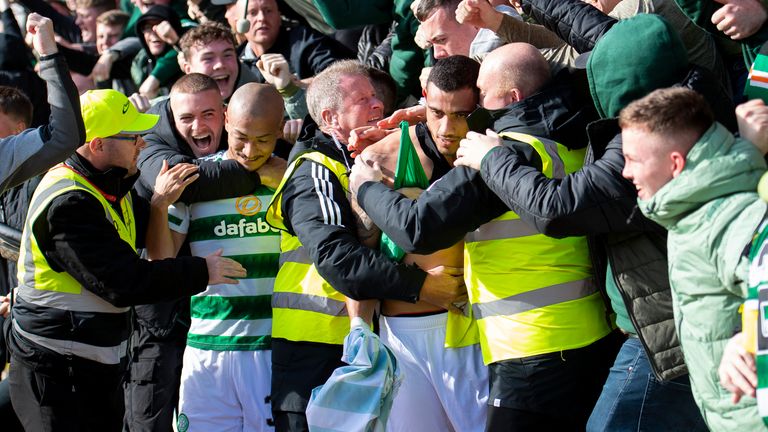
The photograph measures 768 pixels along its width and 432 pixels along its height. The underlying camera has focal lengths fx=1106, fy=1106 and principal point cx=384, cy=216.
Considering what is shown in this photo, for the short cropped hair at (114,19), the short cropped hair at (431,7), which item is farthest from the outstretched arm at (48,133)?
the short cropped hair at (114,19)

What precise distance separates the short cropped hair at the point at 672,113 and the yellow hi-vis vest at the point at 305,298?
180 cm

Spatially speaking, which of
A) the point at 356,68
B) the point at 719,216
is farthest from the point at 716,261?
the point at 356,68

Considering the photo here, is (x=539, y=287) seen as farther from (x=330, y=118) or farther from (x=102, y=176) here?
(x=102, y=176)

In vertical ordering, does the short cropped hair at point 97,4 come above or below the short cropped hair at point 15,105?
below

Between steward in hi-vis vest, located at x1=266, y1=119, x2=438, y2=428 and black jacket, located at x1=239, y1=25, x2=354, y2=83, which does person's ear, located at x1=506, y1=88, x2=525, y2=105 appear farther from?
black jacket, located at x1=239, y1=25, x2=354, y2=83

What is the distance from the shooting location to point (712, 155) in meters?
3.34

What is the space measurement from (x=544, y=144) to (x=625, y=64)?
0.49m

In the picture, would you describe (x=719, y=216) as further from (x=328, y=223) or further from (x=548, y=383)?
(x=328, y=223)

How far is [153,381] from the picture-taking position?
597cm

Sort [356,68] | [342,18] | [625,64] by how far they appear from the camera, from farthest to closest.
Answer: [342,18], [356,68], [625,64]

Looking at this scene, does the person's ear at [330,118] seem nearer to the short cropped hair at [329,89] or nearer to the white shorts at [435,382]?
the short cropped hair at [329,89]

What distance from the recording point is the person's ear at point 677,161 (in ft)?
11.2

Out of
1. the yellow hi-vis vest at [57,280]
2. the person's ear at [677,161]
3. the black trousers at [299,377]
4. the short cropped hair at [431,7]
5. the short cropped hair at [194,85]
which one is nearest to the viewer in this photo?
the person's ear at [677,161]

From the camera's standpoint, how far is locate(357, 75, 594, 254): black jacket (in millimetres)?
4238
